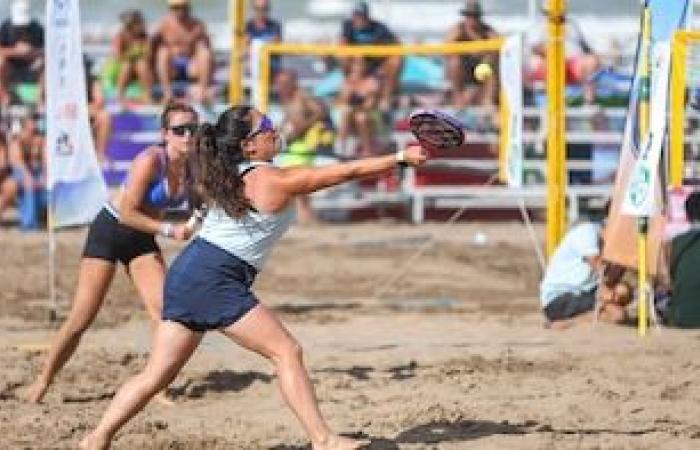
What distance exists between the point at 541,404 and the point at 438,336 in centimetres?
268

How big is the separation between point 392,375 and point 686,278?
7.91 ft

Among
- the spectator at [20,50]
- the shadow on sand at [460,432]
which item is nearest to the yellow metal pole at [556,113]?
the shadow on sand at [460,432]

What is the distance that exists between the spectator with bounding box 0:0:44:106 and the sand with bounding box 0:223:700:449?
492 centimetres

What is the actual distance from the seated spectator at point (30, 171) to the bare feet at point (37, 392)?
9532mm

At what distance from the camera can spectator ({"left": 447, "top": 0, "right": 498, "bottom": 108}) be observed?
746 inches

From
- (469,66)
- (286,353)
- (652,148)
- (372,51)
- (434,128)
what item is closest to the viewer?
(434,128)

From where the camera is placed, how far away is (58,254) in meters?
16.5

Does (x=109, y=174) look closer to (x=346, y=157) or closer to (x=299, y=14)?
(x=346, y=157)

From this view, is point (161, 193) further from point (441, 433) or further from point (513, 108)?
point (513, 108)

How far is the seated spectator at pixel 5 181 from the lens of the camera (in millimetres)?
18938

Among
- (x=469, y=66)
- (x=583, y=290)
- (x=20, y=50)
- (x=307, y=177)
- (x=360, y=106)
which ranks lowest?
(x=583, y=290)

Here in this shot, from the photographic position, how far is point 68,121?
11.8 meters

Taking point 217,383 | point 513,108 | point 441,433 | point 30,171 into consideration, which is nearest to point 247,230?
point 441,433

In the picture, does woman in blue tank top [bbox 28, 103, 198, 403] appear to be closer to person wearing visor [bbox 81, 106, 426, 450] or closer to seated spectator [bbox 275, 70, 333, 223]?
person wearing visor [bbox 81, 106, 426, 450]
